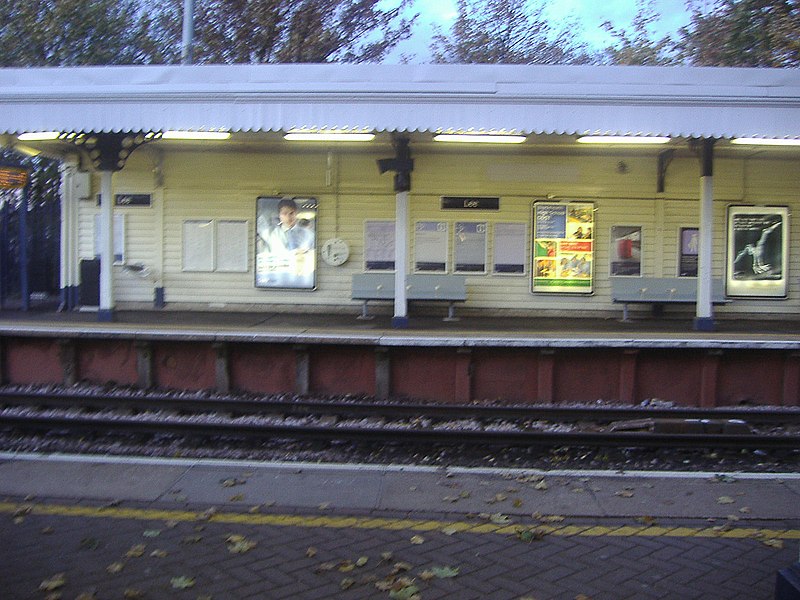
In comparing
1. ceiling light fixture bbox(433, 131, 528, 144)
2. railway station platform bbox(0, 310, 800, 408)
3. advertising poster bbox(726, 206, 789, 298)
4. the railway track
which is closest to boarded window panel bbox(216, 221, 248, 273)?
ceiling light fixture bbox(433, 131, 528, 144)

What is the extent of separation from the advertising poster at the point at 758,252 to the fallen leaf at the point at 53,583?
13.8 meters

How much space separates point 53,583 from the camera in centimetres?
409

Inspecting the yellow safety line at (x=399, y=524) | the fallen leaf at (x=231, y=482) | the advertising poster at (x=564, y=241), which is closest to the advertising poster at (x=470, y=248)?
the advertising poster at (x=564, y=241)

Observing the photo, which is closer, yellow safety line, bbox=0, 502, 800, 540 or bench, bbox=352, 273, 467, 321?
yellow safety line, bbox=0, 502, 800, 540

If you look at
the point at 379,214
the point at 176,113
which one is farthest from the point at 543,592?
the point at 379,214

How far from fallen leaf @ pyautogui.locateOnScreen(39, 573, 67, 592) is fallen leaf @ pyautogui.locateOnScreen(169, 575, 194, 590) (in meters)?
0.59

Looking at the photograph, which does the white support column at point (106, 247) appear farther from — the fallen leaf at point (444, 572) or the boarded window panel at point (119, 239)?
the fallen leaf at point (444, 572)

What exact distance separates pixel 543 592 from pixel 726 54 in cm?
2054

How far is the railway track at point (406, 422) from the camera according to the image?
7.46 m

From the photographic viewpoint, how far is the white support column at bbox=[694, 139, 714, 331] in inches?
491

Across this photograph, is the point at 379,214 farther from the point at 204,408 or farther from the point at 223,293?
the point at 204,408

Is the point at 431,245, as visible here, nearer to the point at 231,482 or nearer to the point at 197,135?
the point at 197,135

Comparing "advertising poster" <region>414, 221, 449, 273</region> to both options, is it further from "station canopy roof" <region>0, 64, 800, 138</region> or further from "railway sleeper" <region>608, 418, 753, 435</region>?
"railway sleeper" <region>608, 418, 753, 435</region>

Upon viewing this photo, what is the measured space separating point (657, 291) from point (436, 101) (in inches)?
239
